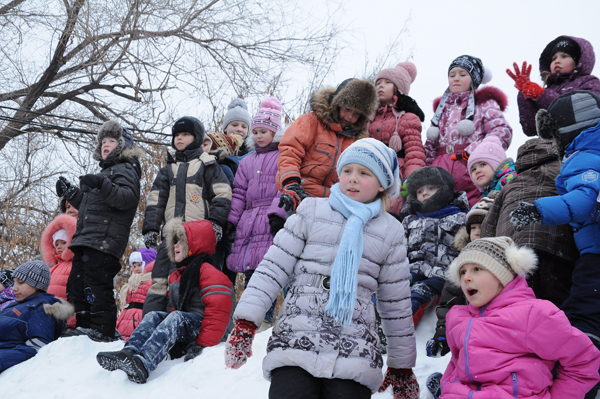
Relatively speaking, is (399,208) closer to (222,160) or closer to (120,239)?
(222,160)

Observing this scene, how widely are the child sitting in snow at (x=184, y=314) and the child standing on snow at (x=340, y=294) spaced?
6.23 feet

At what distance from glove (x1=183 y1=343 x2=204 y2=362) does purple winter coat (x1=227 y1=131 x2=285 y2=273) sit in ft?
2.76

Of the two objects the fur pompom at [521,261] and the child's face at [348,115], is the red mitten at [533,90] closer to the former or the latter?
the child's face at [348,115]

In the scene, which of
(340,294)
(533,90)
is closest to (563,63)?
(533,90)

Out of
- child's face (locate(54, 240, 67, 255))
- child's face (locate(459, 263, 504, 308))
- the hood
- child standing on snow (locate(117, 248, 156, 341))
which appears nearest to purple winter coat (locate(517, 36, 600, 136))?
child's face (locate(459, 263, 504, 308))

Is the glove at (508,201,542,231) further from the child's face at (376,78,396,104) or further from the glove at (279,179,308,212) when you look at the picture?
the child's face at (376,78,396,104)

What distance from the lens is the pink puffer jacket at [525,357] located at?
8.05ft

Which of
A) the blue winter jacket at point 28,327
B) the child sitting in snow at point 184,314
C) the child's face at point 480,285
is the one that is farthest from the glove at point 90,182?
Answer: the child's face at point 480,285

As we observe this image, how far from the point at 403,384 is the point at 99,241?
3.66m

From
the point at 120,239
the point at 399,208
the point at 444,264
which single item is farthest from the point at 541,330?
the point at 120,239

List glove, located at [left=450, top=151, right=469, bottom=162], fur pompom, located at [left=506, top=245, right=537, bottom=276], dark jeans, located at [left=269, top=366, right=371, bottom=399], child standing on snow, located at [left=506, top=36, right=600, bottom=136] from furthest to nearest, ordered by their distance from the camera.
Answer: glove, located at [left=450, top=151, right=469, bottom=162] → child standing on snow, located at [left=506, top=36, right=600, bottom=136] → fur pompom, located at [left=506, top=245, right=537, bottom=276] → dark jeans, located at [left=269, top=366, right=371, bottom=399]

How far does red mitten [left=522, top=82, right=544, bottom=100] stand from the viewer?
17.5ft

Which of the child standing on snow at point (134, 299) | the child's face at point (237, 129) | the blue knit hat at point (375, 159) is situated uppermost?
the child's face at point (237, 129)

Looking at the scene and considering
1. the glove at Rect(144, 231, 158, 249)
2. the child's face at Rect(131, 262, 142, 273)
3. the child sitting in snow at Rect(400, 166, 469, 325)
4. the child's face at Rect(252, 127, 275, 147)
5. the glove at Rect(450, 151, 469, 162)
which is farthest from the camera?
the child's face at Rect(131, 262, 142, 273)
